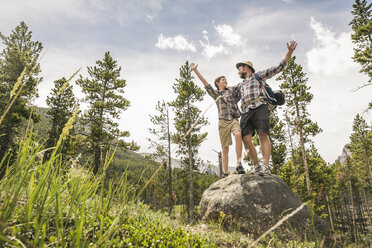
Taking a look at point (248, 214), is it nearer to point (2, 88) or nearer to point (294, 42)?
point (294, 42)

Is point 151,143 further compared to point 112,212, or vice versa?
point 151,143

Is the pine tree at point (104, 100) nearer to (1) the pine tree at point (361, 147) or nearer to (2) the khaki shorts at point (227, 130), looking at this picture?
(2) the khaki shorts at point (227, 130)

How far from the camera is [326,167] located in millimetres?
29547

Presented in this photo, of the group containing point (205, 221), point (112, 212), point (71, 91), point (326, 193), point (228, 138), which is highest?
point (71, 91)

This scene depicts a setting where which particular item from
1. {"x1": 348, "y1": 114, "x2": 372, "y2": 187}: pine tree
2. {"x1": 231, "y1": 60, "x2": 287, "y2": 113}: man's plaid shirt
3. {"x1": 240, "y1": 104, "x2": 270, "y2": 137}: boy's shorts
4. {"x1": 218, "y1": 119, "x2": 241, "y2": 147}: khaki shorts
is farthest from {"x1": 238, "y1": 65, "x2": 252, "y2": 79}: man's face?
{"x1": 348, "y1": 114, "x2": 372, "y2": 187}: pine tree

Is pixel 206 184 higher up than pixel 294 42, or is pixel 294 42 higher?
pixel 294 42

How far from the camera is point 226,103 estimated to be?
4727 mm

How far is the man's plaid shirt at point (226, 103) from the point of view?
466 centimetres

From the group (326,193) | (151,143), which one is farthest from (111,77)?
(326,193)

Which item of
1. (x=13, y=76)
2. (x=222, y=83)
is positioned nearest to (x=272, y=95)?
(x=222, y=83)

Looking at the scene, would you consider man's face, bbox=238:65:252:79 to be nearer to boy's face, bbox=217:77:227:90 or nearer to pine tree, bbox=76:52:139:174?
boy's face, bbox=217:77:227:90

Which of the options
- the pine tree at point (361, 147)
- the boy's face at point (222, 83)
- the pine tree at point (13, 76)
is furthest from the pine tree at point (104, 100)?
the pine tree at point (361, 147)

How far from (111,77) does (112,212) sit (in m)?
19.0

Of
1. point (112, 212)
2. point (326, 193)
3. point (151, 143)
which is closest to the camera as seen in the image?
point (112, 212)
